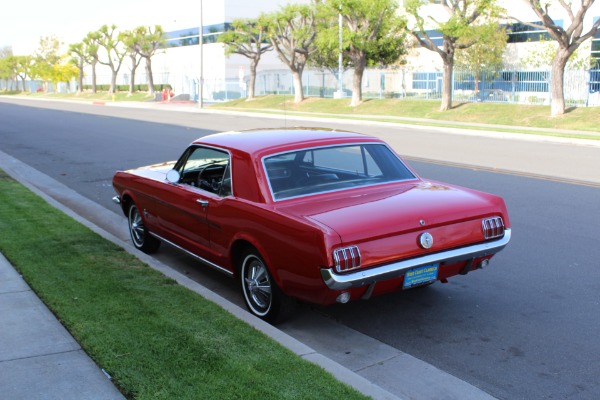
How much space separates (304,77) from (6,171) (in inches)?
1568

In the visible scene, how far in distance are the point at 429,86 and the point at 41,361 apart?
42414 mm

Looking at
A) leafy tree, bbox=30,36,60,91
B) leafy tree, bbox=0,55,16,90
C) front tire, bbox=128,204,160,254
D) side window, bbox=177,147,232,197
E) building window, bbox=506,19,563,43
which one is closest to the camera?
side window, bbox=177,147,232,197

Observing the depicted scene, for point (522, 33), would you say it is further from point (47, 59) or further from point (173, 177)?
point (47, 59)

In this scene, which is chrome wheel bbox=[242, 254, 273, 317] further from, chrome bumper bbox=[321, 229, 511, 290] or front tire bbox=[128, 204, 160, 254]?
front tire bbox=[128, 204, 160, 254]

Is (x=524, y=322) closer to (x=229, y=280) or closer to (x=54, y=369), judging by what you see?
(x=229, y=280)

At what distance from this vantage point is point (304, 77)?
52.9m

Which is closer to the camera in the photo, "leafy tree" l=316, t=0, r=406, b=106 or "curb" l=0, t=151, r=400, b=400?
"curb" l=0, t=151, r=400, b=400

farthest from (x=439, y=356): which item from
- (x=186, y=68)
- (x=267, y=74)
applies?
(x=186, y=68)

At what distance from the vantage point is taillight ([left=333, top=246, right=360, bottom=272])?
4664mm

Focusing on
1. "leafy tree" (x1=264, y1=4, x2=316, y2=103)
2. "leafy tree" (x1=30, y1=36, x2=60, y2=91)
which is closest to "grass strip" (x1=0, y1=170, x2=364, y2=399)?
"leafy tree" (x1=264, y1=4, x2=316, y2=103)

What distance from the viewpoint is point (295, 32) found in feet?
144

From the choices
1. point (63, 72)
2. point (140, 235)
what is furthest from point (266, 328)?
point (63, 72)

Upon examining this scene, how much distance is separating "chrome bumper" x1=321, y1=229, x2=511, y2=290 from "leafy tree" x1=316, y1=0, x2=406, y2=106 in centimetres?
3172

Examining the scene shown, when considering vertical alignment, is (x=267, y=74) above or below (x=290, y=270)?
above
